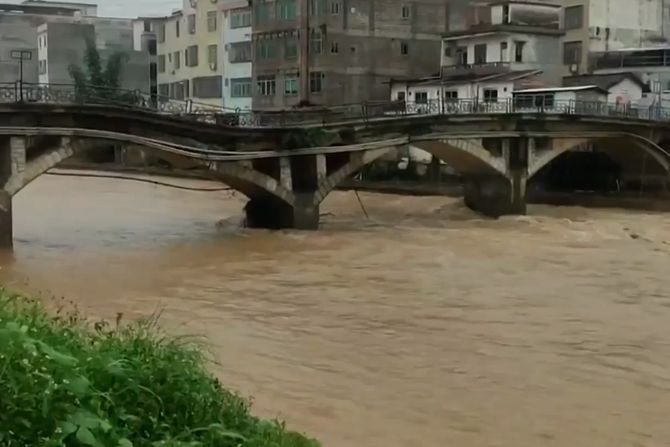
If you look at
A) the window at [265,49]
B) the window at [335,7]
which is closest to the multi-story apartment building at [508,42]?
the window at [335,7]

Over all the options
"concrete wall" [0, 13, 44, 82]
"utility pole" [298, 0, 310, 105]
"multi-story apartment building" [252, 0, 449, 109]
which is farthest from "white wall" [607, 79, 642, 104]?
"concrete wall" [0, 13, 44, 82]

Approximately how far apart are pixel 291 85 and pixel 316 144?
64.4ft

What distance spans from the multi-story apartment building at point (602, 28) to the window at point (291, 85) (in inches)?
478

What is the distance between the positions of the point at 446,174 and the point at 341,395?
100 ft

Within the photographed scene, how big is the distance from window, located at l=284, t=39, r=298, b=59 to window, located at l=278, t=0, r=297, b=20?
3.64 feet

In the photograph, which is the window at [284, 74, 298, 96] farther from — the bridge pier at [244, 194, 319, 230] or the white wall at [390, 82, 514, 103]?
the bridge pier at [244, 194, 319, 230]

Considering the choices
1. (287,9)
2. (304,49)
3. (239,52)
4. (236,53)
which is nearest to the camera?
(304,49)

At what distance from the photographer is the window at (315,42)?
46.0 meters

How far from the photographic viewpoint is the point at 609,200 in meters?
35.6

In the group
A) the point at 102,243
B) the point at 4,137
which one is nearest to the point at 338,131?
the point at 102,243

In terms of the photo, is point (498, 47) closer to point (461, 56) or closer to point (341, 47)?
point (461, 56)

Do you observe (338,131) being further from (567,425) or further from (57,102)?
(567,425)

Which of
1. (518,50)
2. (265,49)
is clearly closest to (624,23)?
(518,50)

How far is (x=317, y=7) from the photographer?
4628 centimetres
